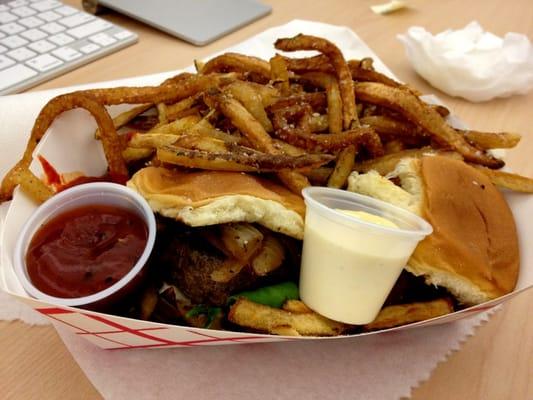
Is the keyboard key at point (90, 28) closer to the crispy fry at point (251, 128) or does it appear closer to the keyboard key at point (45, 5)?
the keyboard key at point (45, 5)

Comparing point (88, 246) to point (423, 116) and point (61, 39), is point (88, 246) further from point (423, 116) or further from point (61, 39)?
point (61, 39)

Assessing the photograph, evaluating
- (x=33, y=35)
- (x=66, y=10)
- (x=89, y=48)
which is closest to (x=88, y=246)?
(x=89, y=48)

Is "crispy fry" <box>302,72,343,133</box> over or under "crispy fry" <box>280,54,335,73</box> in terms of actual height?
under

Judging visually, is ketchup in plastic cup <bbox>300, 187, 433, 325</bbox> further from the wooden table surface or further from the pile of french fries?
the wooden table surface

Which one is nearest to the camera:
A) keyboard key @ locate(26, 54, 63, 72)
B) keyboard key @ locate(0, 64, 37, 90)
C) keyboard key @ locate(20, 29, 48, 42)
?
keyboard key @ locate(0, 64, 37, 90)

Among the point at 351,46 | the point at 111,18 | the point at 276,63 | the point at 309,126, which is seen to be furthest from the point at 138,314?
the point at 111,18

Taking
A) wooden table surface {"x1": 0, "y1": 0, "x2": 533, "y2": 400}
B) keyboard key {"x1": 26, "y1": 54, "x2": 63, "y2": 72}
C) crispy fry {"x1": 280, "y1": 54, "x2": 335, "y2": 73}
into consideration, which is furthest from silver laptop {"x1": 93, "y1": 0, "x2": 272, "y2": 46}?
crispy fry {"x1": 280, "y1": 54, "x2": 335, "y2": 73}
